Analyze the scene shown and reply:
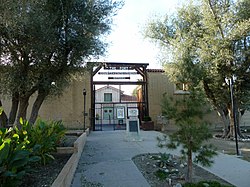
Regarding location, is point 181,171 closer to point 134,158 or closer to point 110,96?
point 134,158

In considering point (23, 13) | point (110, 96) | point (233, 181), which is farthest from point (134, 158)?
point (110, 96)

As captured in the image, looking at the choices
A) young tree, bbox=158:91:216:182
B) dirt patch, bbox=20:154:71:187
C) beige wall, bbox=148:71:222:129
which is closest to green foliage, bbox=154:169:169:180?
young tree, bbox=158:91:216:182

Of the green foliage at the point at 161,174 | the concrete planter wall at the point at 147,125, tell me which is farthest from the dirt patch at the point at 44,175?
the concrete planter wall at the point at 147,125

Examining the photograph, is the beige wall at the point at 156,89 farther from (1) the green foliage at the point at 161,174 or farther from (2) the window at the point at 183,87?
(1) the green foliage at the point at 161,174

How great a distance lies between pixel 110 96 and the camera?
93.4ft

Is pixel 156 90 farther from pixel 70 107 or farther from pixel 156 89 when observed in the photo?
pixel 70 107

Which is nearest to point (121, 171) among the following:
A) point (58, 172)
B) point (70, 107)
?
point (58, 172)

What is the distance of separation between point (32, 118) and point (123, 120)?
13196 mm

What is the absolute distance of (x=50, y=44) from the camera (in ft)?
22.6

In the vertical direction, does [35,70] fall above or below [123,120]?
above

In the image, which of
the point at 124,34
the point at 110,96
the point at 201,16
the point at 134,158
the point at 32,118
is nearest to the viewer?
the point at 134,158

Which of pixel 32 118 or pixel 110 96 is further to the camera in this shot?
pixel 110 96

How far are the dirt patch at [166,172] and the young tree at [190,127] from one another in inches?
17.2

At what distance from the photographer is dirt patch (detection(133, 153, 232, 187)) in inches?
178
